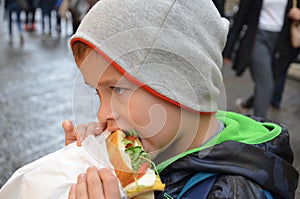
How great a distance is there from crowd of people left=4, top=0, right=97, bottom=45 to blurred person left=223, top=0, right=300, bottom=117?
500 centimetres

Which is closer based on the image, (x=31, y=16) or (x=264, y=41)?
(x=264, y=41)

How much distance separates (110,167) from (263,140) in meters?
0.51

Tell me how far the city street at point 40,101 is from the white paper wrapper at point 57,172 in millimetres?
124

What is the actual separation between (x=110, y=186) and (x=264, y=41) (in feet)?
10.2

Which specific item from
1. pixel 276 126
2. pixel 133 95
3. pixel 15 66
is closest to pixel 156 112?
pixel 133 95

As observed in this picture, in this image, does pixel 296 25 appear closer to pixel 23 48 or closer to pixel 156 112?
pixel 156 112

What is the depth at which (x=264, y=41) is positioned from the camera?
387cm

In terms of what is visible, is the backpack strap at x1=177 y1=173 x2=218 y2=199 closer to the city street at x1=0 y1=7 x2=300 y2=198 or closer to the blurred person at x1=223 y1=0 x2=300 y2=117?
the city street at x1=0 y1=7 x2=300 y2=198

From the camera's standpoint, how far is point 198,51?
1.19m

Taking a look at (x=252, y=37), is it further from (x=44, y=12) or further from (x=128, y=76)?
(x=44, y=12)

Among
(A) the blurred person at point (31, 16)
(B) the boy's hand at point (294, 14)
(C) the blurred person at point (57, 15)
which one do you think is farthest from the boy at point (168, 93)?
(A) the blurred person at point (31, 16)

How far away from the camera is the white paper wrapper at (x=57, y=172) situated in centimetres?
109

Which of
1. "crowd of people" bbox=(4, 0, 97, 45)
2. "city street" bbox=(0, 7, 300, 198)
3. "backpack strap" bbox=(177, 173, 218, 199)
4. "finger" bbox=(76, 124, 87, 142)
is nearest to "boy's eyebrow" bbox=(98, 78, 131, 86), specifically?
"city street" bbox=(0, 7, 300, 198)

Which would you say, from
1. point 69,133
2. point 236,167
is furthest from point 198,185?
point 69,133
